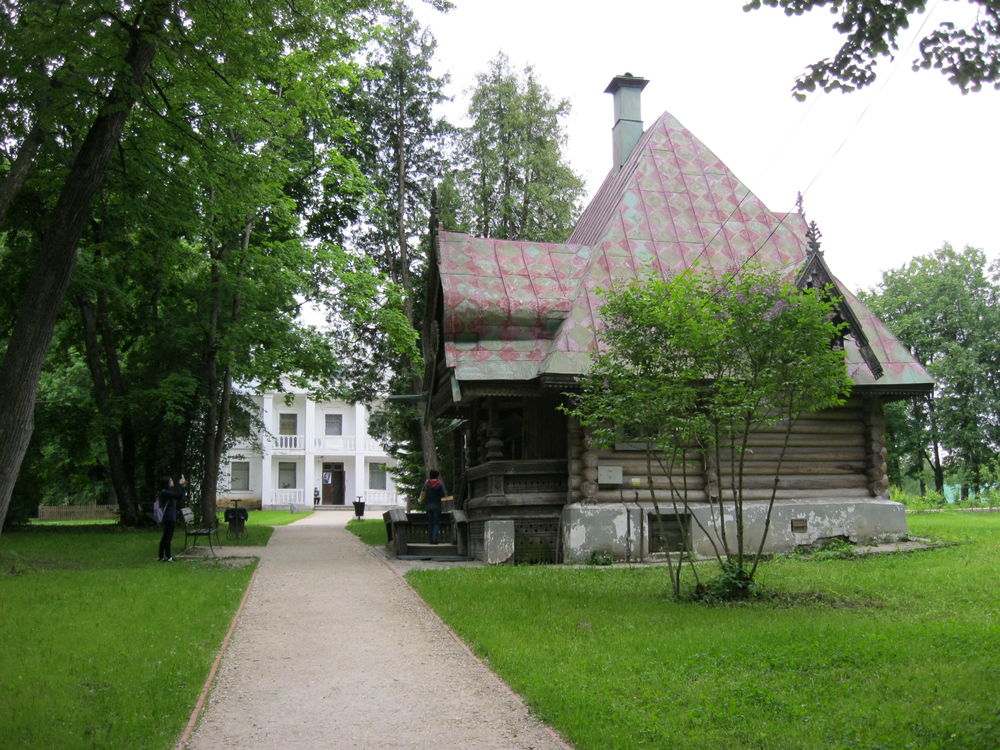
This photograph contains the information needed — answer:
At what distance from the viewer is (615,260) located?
17859 millimetres

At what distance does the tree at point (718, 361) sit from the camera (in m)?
10.4

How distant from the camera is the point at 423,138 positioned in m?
30.5

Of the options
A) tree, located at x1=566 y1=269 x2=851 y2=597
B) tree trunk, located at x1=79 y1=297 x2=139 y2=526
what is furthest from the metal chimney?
tree trunk, located at x1=79 y1=297 x2=139 y2=526

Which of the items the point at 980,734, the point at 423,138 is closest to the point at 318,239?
the point at 423,138

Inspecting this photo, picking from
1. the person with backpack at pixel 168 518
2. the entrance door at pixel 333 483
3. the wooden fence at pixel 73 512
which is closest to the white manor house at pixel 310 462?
the entrance door at pixel 333 483

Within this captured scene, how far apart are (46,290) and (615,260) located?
11.3 meters

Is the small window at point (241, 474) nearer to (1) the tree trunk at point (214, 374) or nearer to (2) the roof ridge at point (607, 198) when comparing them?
(1) the tree trunk at point (214, 374)

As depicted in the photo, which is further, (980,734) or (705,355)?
(705,355)

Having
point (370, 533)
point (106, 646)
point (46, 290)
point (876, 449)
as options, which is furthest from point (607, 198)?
point (106, 646)

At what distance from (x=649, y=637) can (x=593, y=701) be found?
235 cm

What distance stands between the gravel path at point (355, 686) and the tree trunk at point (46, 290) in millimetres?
2951

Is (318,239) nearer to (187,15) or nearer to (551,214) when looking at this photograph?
(551,214)

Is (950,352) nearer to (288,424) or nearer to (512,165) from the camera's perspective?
(512,165)

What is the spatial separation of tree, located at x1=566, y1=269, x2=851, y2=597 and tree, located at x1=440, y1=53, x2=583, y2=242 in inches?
756
